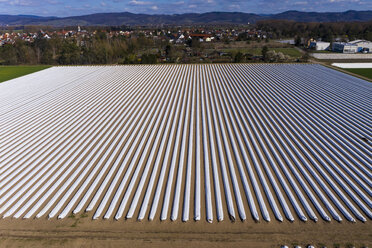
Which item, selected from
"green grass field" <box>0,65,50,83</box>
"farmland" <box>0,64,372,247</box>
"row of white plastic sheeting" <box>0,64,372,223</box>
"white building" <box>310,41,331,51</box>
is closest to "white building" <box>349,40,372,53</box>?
"white building" <box>310,41,331,51</box>

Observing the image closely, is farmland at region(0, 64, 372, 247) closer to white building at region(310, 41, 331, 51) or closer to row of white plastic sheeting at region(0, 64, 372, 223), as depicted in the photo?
row of white plastic sheeting at region(0, 64, 372, 223)

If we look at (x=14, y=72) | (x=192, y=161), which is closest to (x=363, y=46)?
(x=192, y=161)

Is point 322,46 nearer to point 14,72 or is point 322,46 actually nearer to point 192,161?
point 14,72

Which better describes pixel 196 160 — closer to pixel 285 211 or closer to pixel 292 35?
pixel 285 211

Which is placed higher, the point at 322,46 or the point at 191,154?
the point at 191,154

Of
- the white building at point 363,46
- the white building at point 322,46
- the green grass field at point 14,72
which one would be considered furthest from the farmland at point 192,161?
the white building at point 322,46

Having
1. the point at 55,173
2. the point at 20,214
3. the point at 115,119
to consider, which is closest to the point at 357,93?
the point at 115,119
